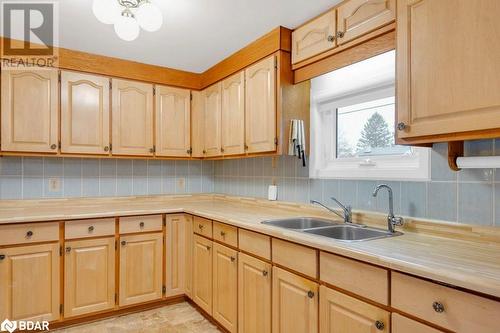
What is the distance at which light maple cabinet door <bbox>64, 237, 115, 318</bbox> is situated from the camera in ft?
7.68

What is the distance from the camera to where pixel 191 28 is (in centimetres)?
218

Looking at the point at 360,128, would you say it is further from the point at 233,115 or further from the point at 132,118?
the point at 132,118

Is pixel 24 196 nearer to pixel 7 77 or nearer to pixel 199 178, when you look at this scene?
pixel 7 77

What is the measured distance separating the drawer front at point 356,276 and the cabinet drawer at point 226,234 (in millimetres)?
779

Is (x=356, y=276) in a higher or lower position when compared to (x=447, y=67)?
lower

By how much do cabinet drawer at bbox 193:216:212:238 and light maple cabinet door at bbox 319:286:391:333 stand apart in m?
1.17

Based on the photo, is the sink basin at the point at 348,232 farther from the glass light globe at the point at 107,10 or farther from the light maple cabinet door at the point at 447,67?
the glass light globe at the point at 107,10

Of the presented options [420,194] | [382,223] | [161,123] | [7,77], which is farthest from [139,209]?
[420,194]

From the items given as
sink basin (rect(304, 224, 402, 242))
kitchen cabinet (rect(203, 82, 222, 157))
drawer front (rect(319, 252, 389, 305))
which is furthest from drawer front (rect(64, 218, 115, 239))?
drawer front (rect(319, 252, 389, 305))

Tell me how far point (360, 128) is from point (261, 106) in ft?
2.41

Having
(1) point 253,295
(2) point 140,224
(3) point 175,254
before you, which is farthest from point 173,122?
(1) point 253,295

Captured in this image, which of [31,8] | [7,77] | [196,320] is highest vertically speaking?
[31,8]

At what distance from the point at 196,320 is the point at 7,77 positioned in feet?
7.93

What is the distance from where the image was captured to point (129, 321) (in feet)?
8.07
